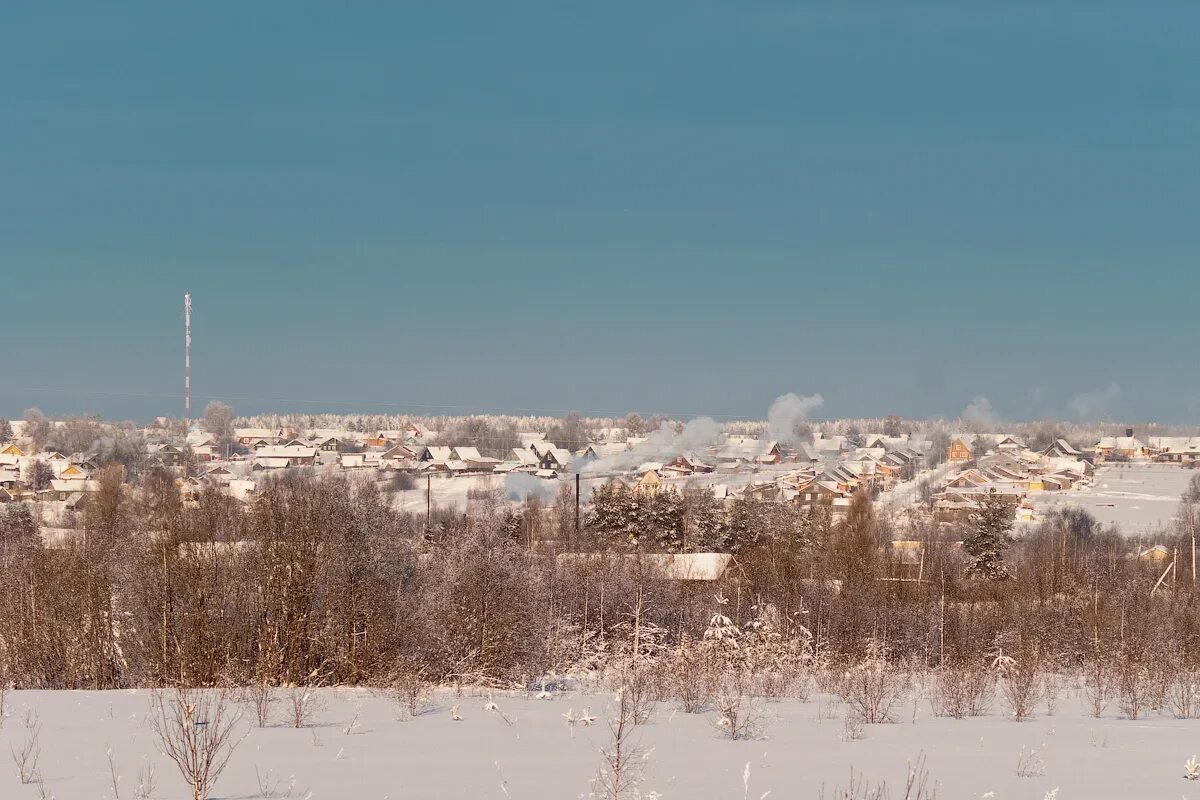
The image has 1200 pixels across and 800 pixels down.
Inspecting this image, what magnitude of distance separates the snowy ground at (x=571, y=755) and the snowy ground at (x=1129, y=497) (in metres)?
63.5

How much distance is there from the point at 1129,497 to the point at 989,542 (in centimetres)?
5115

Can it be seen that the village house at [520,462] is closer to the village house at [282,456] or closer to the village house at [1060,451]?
the village house at [282,456]

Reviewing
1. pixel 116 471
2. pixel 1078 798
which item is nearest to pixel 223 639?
pixel 1078 798

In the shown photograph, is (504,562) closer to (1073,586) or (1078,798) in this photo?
(1078,798)

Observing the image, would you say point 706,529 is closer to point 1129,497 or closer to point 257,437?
point 1129,497

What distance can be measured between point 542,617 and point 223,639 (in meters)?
6.75

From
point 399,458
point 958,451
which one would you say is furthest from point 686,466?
point 958,451

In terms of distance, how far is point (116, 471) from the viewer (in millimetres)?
82125

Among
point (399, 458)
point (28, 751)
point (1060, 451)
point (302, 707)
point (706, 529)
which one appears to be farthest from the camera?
point (1060, 451)

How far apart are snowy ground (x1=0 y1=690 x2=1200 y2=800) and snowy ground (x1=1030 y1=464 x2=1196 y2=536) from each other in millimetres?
63470

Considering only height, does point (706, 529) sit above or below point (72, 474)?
below

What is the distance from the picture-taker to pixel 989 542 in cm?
5459

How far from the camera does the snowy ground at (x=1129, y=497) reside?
273ft

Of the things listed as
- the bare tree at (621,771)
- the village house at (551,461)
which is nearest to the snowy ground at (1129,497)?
the village house at (551,461)
